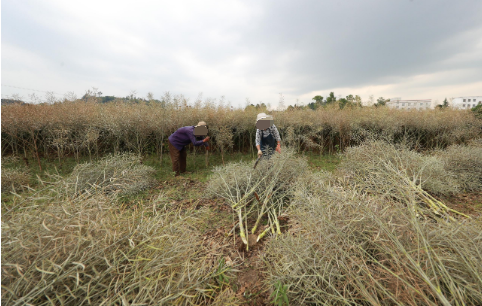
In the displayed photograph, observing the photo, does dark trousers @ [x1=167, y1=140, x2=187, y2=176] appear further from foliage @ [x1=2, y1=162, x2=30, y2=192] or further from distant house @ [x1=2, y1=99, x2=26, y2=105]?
distant house @ [x1=2, y1=99, x2=26, y2=105]

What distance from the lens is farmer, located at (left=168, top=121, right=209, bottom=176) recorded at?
19.7ft

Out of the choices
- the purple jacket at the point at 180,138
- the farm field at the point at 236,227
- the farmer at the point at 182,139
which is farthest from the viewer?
the purple jacket at the point at 180,138

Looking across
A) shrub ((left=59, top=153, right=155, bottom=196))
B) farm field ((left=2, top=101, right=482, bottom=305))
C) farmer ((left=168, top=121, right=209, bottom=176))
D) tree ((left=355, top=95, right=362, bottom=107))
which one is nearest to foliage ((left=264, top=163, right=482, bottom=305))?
farm field ((left=2, top=101, right=482, bottom=305))

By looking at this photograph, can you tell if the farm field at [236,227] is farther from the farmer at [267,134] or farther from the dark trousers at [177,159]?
the farmer at [267,134]

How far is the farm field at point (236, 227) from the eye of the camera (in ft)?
3.88

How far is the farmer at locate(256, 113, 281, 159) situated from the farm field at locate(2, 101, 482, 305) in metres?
0.80

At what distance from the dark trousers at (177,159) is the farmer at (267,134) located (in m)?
2.74

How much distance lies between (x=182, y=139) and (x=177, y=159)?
0.70 meters

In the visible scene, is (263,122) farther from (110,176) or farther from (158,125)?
(158,125)

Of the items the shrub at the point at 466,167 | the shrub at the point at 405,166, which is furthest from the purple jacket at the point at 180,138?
the shrub at the point at 466,167

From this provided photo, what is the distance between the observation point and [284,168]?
4172 mm

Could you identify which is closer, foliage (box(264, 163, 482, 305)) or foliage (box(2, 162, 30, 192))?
foliage (box(264, 163, 482, 305))

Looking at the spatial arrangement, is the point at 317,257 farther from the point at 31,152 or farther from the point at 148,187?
the point at 31,152

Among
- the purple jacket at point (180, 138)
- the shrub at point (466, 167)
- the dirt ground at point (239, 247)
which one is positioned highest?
the purple jacket at point (180, 138)
